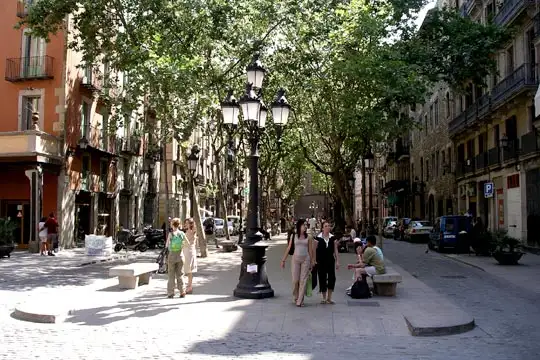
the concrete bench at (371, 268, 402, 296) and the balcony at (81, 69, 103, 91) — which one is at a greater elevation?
the balcony at (81, 69, 103, 91)

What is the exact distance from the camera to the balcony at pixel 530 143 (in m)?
25.0

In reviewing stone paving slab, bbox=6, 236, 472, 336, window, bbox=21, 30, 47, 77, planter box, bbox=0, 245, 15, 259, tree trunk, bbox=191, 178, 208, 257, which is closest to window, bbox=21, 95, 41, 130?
window, bbox=21, 30, 47, 77

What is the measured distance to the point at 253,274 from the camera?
11805mm

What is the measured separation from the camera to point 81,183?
→ 29.9 metres

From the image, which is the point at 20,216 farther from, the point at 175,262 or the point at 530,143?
the point at 530,143

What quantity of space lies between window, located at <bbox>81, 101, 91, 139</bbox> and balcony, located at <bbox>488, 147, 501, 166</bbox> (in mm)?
21598

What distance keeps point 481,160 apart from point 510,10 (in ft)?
31.0

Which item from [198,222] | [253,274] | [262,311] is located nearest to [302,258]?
[262,311]

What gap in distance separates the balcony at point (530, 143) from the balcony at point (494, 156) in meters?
3.70

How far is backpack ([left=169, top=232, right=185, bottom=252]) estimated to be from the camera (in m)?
11.8

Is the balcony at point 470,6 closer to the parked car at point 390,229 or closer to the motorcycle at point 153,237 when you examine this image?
the parked car at point 390,229

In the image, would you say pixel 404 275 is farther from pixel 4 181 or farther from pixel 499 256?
pixel 4 181

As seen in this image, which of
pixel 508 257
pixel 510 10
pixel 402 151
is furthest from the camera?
pixel 402 151

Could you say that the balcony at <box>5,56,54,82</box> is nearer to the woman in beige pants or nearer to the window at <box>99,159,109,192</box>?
the window at <box>99,159,109,192</box>
